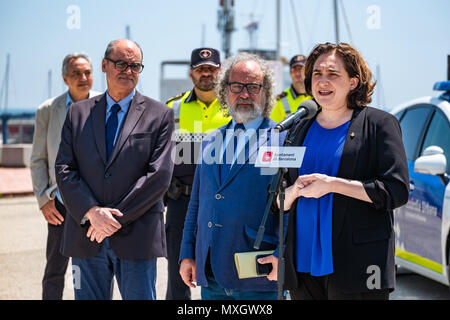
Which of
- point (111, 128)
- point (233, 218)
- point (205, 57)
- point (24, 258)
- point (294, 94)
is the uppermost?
point (205, 57)

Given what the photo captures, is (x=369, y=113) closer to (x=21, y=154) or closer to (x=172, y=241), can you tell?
(x=172, y=241)

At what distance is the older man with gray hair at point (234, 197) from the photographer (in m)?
3.05

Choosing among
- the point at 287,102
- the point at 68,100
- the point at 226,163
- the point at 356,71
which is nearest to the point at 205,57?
the point at 68,100

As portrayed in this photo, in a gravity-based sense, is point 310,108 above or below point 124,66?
below

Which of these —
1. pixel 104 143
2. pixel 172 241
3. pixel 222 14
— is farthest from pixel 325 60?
pixel 222 14

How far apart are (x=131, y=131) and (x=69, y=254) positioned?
35.0 inches

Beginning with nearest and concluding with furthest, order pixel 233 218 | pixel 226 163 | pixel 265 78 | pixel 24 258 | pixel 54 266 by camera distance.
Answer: pixel 233 218 < pixel 226 163 < pixel 265 78 < pixel 54 266 < pixel 24 258

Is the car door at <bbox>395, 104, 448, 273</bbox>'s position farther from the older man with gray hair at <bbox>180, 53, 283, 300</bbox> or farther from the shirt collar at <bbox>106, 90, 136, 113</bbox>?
the shirt collar at <bbox>106, 90, 136, 113</bbox>

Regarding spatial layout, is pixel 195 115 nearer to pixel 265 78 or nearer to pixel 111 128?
pixel 111 128

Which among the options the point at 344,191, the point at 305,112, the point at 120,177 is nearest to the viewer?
the point at 344,191

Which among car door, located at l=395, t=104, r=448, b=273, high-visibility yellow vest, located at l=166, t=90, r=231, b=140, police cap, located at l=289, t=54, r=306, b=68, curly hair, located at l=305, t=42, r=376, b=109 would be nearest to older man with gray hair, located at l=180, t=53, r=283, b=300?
curly hair, located at l=305, t=42, r=376, b=109

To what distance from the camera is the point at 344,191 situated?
8.25 feet

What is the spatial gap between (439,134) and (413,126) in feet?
1.99

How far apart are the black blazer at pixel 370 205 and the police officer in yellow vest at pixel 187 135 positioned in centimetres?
179
